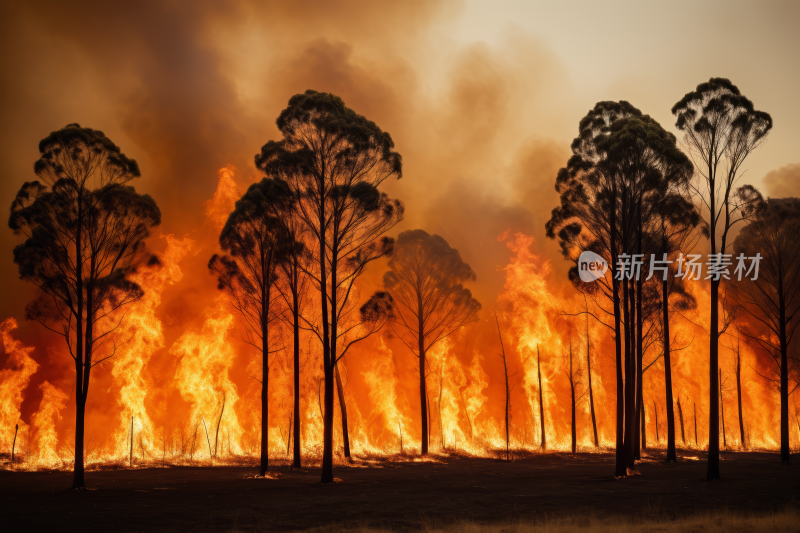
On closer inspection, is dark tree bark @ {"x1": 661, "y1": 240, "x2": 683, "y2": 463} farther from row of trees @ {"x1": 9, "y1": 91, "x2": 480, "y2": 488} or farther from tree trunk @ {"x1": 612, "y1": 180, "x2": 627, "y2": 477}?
row of trees @ {"x1": 9, "y1": 91, "x2": 480, "y2": 488}

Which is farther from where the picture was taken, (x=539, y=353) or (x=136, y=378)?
(x=539, y=353)

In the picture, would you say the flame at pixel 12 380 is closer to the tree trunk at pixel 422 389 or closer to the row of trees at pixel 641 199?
the tree trunk at pixel 422 389

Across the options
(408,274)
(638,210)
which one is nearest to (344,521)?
(638,210)

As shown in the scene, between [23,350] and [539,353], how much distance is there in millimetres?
40398

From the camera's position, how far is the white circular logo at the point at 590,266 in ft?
97.5

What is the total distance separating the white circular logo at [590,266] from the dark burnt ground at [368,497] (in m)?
10.3

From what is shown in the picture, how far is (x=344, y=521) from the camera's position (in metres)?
15.8

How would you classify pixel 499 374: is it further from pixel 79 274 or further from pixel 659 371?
pixel 79 274

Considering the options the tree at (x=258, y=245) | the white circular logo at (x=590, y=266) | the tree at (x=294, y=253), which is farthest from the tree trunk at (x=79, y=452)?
the white circular logo at (x=590, y=266)

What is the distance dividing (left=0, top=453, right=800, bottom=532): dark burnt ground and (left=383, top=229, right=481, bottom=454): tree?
14.8 metres

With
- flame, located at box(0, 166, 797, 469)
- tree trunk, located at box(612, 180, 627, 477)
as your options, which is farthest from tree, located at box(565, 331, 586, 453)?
tree trunk, located at box(612, 180, 627, 477)

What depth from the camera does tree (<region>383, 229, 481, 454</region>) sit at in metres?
42.2

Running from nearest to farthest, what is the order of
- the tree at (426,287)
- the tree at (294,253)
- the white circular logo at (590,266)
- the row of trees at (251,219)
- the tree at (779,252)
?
the row of trees at (251,219)
the tree at (294,253)
the tree at (779,252)
the white circular logo at (590,266)
the tree at (426,287)

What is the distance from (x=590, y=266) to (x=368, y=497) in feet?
58.3
